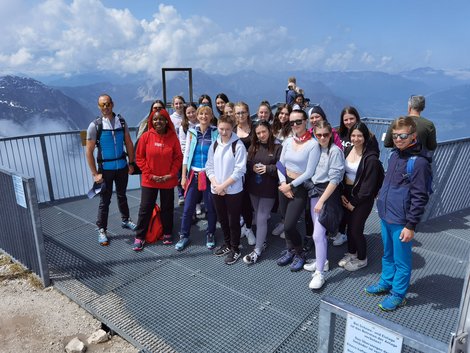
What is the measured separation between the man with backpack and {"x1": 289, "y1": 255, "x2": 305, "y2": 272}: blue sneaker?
8.81 ft

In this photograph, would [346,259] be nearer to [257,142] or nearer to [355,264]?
[355,264]

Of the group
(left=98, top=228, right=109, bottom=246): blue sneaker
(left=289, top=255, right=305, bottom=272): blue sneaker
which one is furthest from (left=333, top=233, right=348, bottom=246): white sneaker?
(left=98, top=228, right=109, bottom=246): blue sneaker

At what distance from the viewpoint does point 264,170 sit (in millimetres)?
4340

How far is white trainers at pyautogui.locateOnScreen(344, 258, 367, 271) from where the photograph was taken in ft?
14.3

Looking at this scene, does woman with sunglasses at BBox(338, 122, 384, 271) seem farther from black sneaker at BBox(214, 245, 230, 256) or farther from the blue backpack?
black sneaker at BBox(214, 245, 230, 256)

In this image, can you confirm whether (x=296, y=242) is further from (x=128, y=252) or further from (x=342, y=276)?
(x=128, y=252)

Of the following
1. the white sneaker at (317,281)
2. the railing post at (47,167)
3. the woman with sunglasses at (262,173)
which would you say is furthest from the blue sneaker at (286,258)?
the railing post at (47,167)

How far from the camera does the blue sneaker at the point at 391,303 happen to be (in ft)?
11.8

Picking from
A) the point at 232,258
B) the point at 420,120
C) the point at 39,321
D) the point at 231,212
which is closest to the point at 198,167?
the point at 231,212

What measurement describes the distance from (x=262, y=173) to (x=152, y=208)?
1747 mm

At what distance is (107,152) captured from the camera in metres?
4.83

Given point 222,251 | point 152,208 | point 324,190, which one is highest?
point 324,190

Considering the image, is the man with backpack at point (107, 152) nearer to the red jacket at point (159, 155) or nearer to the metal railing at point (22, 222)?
the red jacket at point (159, 155)

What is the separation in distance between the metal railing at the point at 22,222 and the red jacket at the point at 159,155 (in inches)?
55.0
